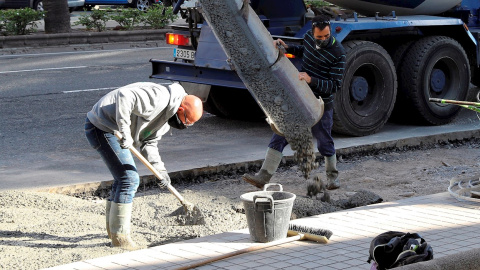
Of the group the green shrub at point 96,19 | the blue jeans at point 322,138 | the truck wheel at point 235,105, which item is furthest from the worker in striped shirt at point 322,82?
the green shrub at point 96,19

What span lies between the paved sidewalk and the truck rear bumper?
3.16m

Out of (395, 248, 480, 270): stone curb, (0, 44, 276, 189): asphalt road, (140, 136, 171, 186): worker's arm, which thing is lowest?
Answer: (0, 44, 276, 189): asphalt road

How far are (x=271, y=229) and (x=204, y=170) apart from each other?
2497 millimetres

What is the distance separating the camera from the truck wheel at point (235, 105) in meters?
10.9

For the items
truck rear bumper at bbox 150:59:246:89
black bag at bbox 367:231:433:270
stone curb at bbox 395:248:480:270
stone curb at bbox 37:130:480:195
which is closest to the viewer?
stone curb at bbox 395:248:480:270

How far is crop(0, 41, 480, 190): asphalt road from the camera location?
8125 millimetres

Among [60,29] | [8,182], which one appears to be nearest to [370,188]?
[8,182]

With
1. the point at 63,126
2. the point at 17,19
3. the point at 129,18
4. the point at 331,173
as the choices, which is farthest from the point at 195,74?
the point at 129,18

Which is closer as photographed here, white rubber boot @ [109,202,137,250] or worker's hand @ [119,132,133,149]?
worker's hand @ [119,132,133,149]

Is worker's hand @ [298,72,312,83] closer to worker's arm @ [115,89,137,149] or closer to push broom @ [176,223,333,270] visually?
push broom @ [176,223,333,270]

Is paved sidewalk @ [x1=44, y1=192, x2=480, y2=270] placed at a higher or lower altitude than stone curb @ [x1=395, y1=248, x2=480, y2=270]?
lower

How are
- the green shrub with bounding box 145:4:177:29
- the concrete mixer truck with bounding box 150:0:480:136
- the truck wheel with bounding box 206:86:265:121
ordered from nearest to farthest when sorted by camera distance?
1. the concrete mixer truck with bounding box 150:0:480:136
2. the truck wheel with bounding box 206:86:265:121
3. the green shrub with bounding box 145:4:177:29

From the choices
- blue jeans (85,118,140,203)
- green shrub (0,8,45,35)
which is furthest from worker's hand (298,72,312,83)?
green shrub (0,8,45,35)

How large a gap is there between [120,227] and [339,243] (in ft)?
5.15
